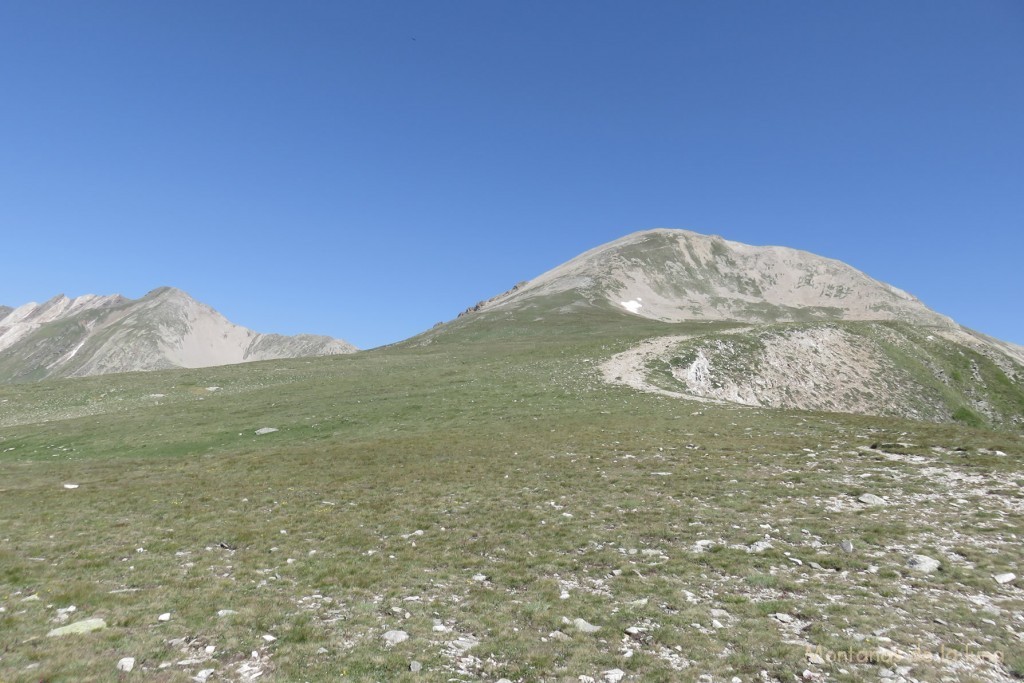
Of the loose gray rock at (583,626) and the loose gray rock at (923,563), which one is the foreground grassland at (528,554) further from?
the loose gray rock at (923,563)

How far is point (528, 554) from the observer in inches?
599

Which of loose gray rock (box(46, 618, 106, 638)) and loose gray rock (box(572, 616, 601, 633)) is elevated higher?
loose gray rock (box(572, 616, 601, 633))

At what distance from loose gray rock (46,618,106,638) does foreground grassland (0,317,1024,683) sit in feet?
0.89

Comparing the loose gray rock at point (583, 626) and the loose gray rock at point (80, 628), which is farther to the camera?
the loose gray rock at point (583, 626)

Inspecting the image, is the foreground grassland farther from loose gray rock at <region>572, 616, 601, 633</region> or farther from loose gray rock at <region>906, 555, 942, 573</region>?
loose gray rock at <region>906, 555, 942, 573</region>

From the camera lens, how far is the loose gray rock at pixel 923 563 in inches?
528

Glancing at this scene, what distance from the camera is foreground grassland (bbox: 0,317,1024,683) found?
9.77 metres

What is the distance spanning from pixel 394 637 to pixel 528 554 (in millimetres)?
5577

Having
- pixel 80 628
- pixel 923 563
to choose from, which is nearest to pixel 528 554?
pixel 80 628

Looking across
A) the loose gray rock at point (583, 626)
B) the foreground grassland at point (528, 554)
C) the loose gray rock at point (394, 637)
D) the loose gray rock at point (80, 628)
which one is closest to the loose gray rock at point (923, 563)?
the foreground grassland at point (528, 554)

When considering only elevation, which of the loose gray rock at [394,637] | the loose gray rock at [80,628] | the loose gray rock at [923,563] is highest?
the loose gray rock at [923,563]

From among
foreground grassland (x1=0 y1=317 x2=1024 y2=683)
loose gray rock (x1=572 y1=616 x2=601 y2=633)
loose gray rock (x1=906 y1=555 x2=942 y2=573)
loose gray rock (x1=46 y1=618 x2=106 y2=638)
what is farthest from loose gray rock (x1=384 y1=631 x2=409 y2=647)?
A: loose gray rock (x1=906 y1=555 x2=942 y2=573)

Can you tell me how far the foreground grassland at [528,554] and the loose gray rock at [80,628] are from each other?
272mm

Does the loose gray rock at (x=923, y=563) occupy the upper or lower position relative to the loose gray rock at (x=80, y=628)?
upper
